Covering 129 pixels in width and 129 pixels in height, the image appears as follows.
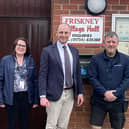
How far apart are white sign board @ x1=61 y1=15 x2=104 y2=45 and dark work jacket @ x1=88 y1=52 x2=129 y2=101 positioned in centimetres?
61

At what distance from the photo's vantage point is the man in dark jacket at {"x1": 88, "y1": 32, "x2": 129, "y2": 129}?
3174 millimetres

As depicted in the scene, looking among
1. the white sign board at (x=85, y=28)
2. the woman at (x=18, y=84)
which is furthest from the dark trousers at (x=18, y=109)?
the white sign board at (x=85, y=28)

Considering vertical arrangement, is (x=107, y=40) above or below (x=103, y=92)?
above

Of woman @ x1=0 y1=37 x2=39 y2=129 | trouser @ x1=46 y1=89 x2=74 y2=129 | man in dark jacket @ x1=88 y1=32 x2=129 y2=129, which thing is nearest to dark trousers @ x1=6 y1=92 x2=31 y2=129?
woman @ x1=0 y1=37 x2=39 y2=129

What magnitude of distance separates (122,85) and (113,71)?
0.21 meters

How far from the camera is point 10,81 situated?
124 inches

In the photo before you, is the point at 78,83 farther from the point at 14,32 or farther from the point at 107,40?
the point at 14,32

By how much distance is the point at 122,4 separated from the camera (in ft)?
12.5

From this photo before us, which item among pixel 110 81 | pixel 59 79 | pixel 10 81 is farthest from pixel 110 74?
pixel 10 81

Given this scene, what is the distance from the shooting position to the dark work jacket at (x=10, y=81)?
3.15m

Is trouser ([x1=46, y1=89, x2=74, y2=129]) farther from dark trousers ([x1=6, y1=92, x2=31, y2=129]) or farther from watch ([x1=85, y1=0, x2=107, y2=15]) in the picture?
watch ([x1=85, y1=0, x2=107, y2=15])

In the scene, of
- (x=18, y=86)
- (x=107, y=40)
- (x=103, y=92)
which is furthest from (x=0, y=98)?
(x=107, y=40)

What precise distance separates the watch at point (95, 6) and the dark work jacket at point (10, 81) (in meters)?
1.22

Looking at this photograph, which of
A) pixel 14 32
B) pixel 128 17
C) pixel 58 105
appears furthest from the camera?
pixel 14 32
